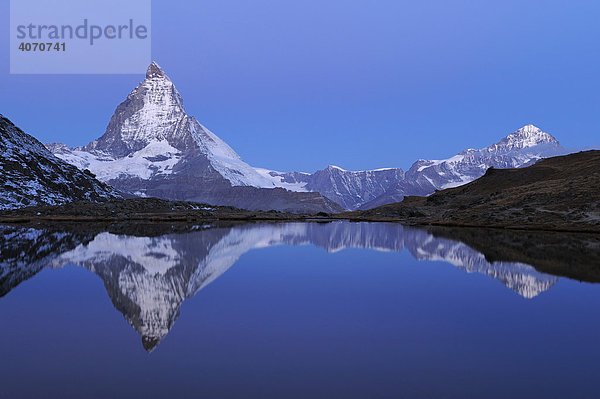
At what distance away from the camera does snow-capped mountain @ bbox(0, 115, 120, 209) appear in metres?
145

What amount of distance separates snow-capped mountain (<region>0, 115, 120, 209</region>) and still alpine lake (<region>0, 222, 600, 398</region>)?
437ft

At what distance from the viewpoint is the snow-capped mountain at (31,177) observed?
145 m

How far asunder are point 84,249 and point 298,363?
33.0 meters

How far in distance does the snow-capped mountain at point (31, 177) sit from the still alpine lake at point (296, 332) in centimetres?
13317

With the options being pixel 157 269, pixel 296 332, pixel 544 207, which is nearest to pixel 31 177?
pixel 157 269

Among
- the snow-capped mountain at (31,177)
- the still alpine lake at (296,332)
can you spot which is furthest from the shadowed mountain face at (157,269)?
the snow-capped mountain at (31,177)

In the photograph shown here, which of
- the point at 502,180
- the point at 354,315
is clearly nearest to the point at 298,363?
the point at 354,315

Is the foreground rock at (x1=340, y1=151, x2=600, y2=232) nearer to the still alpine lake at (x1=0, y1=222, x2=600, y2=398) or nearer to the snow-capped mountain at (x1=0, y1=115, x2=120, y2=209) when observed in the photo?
the still alpine lake at (x1=0, y1=222, x2=600, y2=398)

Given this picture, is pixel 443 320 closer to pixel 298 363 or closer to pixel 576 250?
pixel 298 363

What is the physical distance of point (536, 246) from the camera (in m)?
40.7

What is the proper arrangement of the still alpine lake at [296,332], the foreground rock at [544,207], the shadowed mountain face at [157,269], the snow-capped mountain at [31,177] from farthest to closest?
the snow-capped mountain at [31,177] → the foreground rock at [544,207] → the shadowed mountain face at [157,269] → the still alpine lake at [296,332]

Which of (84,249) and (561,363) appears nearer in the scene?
(561,363)

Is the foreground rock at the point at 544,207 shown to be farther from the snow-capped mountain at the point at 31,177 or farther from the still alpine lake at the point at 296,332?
the snow-capped mountain at the point at 31,177

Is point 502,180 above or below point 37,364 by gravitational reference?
above
